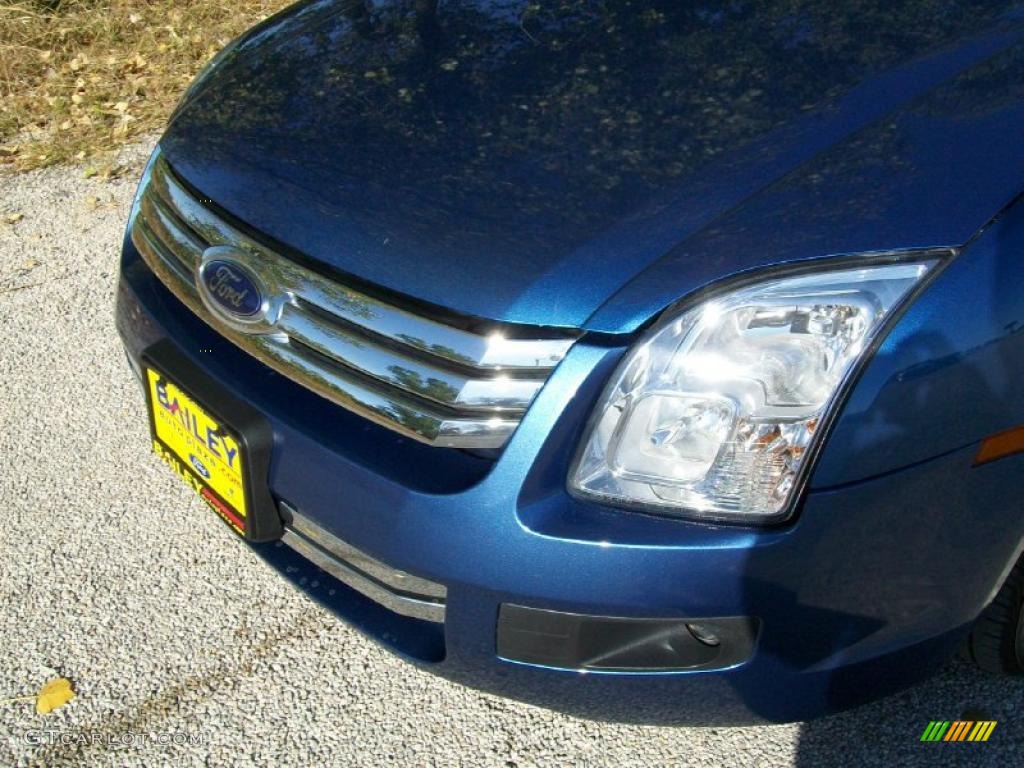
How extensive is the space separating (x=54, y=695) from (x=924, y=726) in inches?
65.0

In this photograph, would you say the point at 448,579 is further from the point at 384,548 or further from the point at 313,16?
the point at 313,16

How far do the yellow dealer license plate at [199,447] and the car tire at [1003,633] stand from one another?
1.29 m

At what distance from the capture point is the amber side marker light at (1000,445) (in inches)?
65.7

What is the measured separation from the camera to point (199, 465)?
2.16 m

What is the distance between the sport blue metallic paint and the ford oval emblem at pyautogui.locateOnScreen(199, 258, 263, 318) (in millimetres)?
89

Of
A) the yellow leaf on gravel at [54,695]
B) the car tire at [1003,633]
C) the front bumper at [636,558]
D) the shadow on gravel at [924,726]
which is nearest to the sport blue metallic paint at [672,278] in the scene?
the front bumper at [636,558]

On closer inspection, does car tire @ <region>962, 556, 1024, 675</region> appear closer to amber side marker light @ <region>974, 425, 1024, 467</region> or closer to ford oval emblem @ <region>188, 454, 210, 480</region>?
amber side marker light @ <region>974, 425, 1024, 467</region>

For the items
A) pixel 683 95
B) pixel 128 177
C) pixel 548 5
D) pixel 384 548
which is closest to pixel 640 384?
pixel 384 548

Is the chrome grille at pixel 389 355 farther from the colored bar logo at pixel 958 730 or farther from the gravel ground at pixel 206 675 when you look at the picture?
the colored bar logo at pixel 958 730

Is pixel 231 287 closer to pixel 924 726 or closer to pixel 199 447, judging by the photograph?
pixel 199 447

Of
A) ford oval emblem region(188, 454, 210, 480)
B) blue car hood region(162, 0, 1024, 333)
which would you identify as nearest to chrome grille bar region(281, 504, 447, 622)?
ford oval emblem region(188, 454, 210, 480)

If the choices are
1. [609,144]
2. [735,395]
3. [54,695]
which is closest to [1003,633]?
[735,395]

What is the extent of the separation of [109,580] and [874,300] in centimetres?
176

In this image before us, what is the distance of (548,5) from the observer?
240 cm
